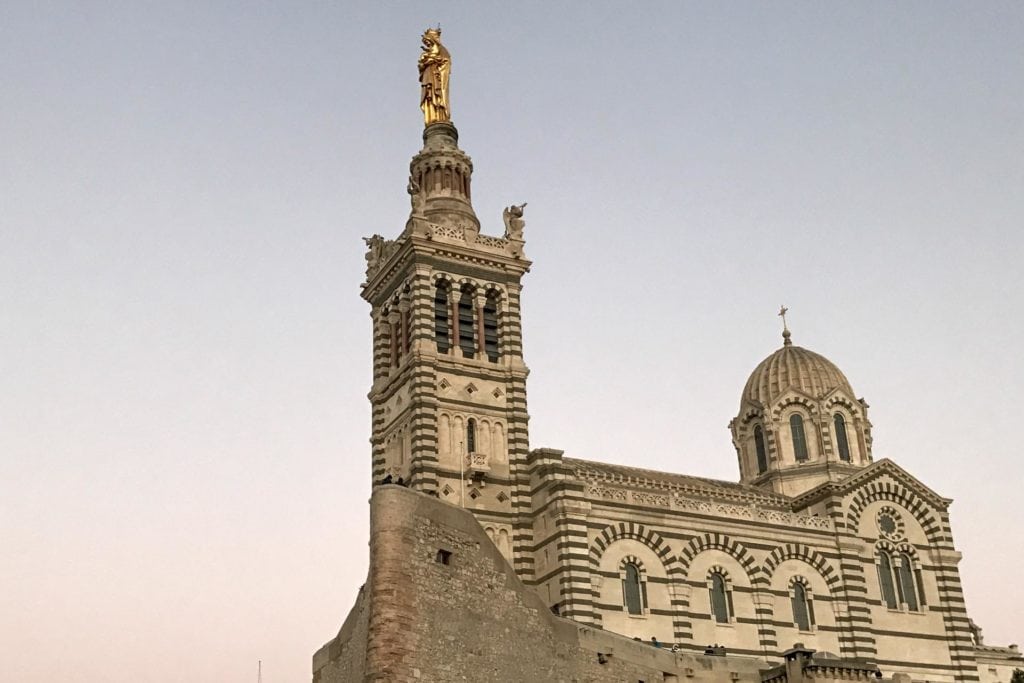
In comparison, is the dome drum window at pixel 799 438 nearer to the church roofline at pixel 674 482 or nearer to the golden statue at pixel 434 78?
the church roofline at pixel 674 482

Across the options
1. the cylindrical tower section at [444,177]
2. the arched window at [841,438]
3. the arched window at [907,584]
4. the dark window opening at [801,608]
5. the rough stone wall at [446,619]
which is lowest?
the rough stone wall at [446,619]

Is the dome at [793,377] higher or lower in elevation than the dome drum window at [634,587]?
higher

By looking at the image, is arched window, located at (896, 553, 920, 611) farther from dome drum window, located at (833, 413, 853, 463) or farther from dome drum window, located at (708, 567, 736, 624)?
dome drum window, located at (708, 567, 736, 624)

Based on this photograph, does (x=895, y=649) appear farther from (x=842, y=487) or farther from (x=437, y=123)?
(x=437, y=123)

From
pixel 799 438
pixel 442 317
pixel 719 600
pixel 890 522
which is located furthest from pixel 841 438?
pixel 442 317

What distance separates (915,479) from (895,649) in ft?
23.6

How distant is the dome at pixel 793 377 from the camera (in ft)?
195

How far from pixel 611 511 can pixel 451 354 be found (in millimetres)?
8452

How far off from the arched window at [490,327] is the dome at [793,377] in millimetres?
15413

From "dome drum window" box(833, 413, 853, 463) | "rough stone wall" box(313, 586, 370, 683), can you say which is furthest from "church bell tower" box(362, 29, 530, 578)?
"dome drum window" box(833, 413, 853, 463)

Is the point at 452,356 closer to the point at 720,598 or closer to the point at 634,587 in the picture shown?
the point at 634,587

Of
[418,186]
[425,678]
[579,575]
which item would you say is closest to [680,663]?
[579,575]

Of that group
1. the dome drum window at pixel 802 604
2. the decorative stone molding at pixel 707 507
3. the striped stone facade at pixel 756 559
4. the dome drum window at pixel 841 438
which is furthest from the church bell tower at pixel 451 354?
the dome drum window at pixel 841 438

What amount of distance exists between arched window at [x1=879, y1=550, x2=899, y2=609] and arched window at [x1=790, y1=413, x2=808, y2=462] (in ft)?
24.4
